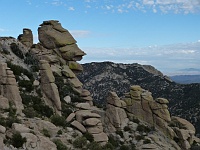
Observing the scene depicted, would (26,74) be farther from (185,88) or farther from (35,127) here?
(185,88)

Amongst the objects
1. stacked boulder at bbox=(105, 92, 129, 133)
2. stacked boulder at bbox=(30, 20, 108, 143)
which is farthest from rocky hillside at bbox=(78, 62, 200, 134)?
stacked boulder at bbox=(30, 20, 108, 143)

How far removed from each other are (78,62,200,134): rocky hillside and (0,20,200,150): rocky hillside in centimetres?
2932

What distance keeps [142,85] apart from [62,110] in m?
76.1

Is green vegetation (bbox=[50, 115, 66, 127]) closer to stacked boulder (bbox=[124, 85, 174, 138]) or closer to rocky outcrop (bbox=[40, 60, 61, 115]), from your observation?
rocky outcrop (bbox=[40, 60, 61, 115])

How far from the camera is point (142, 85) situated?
374 feet

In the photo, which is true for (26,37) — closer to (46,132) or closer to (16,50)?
(16,50)

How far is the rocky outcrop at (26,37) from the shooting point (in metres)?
58.2

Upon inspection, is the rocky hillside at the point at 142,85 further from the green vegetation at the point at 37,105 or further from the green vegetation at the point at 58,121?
the green vegetation at the point at 58,121

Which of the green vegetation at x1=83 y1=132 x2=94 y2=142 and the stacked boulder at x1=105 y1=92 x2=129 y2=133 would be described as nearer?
the green vegetation at x1=83 y1=132 x2=94 y2=142

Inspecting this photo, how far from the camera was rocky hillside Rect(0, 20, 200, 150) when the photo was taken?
28.7 meters

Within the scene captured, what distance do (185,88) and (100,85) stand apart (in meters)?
29.5

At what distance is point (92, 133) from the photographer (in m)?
34.7

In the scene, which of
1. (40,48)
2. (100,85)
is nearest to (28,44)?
(40,48)

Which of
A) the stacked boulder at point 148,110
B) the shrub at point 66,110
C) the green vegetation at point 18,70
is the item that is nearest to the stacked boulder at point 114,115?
the stacked boulder at point 148,110
